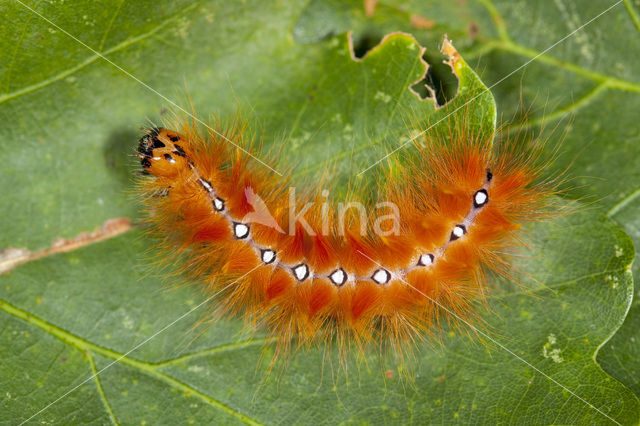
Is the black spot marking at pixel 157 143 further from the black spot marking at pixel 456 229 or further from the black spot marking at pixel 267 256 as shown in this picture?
the black spot marking at pixel 456 229

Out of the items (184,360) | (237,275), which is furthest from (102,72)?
(184,360)

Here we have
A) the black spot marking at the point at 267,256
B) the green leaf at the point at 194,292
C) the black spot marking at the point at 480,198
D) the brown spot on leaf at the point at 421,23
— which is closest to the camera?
the green leaf at the point at 194,292

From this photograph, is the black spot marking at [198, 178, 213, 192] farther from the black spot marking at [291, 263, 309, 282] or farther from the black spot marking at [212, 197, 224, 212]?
the black spot marking at [291, 263, 309, 282]

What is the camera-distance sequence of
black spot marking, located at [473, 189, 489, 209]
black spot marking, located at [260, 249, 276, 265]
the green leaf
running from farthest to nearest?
black spot marking, located at [260, 249, 276, 265], black spot marking, located at [473, 189, 489, 209], the green leaf

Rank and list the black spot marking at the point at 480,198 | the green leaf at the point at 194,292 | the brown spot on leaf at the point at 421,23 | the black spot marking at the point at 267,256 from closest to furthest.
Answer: the green leaf at the point at 194,292
the black spot marking at the point at 480,198
the black spot marking at the point at 267,256
the brown spot on leaf at the point at 421,23

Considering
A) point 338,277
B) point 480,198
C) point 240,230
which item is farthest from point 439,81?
point 240,230

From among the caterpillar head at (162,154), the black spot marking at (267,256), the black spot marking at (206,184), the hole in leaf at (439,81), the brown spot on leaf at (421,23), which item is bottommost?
the black spot marking at (267,256)

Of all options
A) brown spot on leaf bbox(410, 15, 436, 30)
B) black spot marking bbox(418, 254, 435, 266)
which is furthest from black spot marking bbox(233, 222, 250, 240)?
brown spot on leaf bbox(410, 15, 436, 30)

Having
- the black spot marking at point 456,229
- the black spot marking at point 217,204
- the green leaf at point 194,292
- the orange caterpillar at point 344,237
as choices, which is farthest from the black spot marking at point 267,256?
the black spot marking at point 456,229
